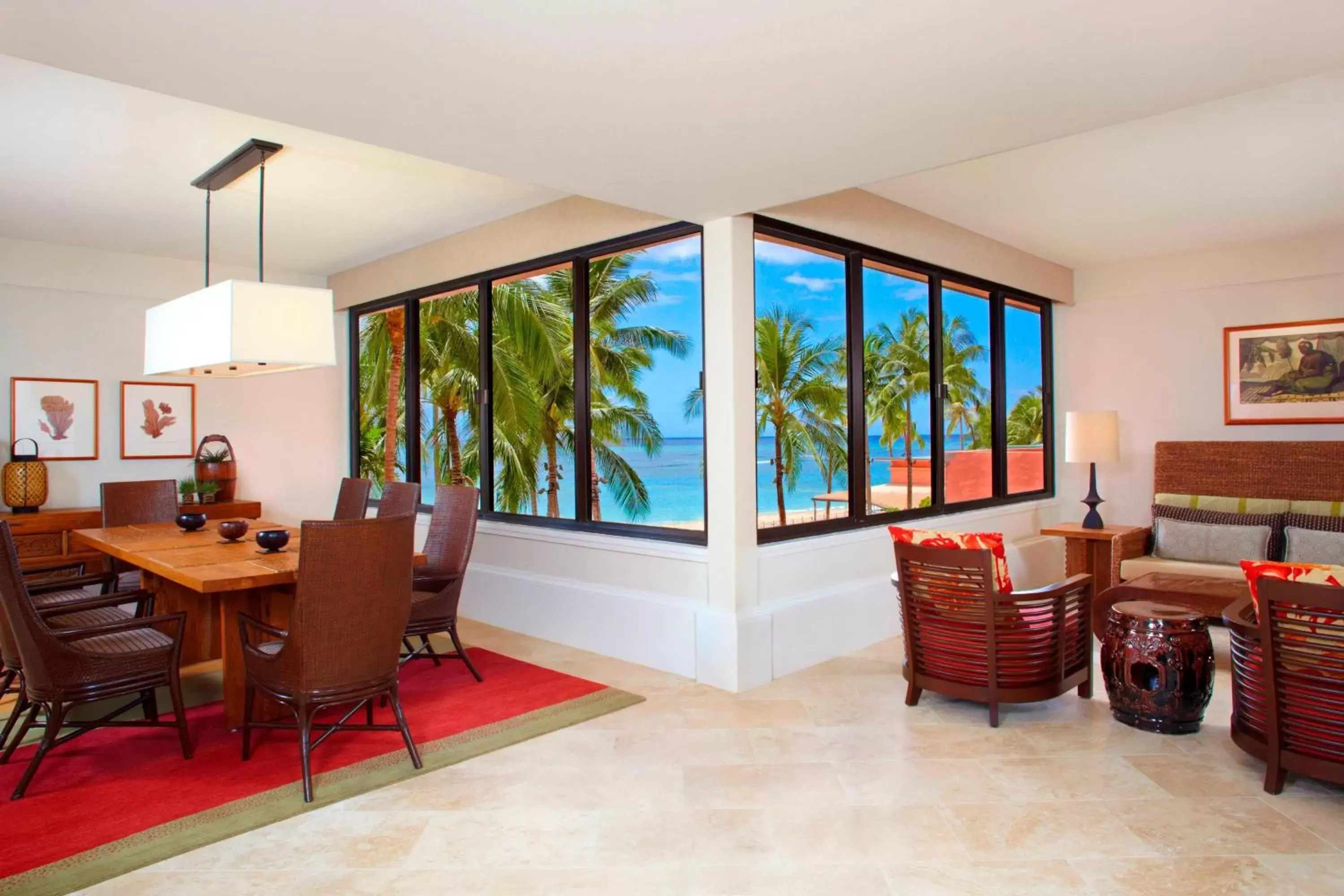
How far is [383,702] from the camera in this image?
405cm

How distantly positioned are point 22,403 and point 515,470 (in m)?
3.40

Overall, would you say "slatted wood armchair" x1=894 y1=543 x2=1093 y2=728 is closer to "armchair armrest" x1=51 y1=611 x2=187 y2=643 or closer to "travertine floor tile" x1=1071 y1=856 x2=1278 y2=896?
"travertine floor tile" x1=1071 y1=856 x2=1278 y2=896

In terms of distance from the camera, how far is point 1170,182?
4715mm

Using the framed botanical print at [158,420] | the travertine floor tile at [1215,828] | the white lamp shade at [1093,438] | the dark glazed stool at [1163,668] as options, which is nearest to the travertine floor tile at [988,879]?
the travertine floor tile at [1215,828]

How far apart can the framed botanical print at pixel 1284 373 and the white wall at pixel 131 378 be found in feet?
23.4

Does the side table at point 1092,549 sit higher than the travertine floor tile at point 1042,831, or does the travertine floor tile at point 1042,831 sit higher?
the side table at point 1092,549

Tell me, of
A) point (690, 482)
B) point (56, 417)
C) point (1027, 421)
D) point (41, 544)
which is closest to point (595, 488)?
point (690, 482)

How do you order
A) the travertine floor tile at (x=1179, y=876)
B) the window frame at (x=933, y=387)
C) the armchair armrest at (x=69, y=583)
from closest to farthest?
the travertine floor tile at (x=1179, y=876)
the armchair armrest at (x=69, y=583)
the window frame at (x=933, y=387)

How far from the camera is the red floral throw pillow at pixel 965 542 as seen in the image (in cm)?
371

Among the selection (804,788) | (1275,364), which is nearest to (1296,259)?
(1275,364)

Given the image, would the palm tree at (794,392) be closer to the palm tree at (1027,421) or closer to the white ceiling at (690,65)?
the white ceiling at (690,65)

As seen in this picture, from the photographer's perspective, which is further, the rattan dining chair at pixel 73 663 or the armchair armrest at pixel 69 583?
the armchair armrest at pixel 69 583

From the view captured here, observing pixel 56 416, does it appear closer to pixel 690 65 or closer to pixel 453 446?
pixel 453 446

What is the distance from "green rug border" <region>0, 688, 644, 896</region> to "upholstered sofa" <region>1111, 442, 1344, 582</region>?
3.76m
